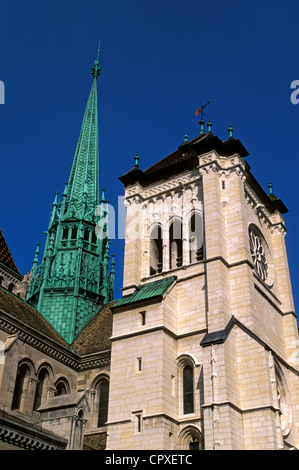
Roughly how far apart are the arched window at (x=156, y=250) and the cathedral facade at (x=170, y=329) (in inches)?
3.7

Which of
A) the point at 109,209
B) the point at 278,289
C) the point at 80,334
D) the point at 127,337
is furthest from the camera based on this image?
the point at 109,209

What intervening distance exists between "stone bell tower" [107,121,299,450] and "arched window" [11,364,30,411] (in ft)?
14.8

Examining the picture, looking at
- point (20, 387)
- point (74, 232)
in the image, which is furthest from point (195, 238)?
point (20, 387)

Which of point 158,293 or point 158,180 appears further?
point 158,180

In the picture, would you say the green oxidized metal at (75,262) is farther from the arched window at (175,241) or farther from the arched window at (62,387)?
the arched window at (175,241)

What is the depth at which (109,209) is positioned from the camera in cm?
4050

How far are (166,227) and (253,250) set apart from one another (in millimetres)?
4525

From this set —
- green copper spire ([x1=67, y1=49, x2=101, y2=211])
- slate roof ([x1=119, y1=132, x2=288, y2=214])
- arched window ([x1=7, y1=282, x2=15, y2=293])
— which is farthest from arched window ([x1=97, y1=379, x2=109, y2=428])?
green copper spire ([x1=67, y1=49, x2=101, y2=211])

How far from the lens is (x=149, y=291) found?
27.7 meters

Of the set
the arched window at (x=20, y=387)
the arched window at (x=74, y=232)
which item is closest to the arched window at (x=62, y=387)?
the arched window at (x=20, y=387)

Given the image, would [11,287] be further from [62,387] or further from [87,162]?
[62,387]

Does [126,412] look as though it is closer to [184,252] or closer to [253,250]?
[184,252]

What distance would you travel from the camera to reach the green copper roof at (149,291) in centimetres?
2698
